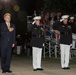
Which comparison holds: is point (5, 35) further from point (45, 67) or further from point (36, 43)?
point (45, 67)

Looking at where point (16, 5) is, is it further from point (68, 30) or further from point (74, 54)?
point (68, 30)

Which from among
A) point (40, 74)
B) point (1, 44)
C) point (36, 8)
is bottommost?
point (40, 74)

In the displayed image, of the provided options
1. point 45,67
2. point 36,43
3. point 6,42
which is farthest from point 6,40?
point 45,67

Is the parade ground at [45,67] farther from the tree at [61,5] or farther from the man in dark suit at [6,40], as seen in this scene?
the tree at [61,5]

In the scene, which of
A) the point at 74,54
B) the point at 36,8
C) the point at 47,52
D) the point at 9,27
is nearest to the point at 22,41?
the point at 47,52

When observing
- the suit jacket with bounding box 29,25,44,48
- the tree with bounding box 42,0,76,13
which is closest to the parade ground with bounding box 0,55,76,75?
the suit jacket with bounding box 29,25,44,48

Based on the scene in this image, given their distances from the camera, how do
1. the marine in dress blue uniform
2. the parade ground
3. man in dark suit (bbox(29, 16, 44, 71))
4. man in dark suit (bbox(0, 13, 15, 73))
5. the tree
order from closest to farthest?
man in dark suit (bbox(0, 13, 15, 73)) → the parade ground → man in dark suit (bbox(29, 16, 44, 71)) → the marine in dress blue uniform → the tree

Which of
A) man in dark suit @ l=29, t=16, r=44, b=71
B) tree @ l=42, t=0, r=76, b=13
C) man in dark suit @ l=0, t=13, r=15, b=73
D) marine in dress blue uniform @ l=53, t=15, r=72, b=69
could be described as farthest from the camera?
tree @ l=42, t=0, r=76, b=13

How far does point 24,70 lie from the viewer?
1228cm

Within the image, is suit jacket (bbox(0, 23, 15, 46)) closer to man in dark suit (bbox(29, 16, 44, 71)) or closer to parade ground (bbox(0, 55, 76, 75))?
man in dark suit (bbox(29, 16, 44, 71))

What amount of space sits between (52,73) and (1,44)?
188 centimetres

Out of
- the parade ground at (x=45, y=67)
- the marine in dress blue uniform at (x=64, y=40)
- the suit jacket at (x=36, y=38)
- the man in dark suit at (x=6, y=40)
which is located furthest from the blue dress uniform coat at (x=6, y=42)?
the marine in dress blue uniform at (x=64, y=40)

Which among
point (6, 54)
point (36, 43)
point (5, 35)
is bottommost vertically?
point (6, 54)

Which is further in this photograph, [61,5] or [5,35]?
[61,5]
